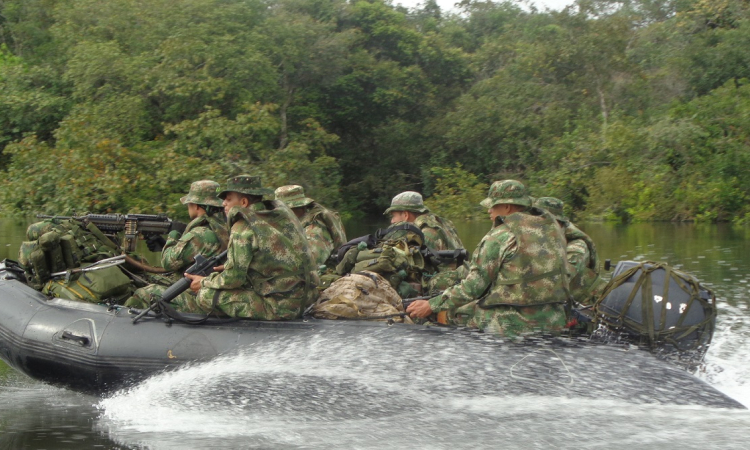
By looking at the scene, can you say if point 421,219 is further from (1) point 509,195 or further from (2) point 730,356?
(2) point 730,356

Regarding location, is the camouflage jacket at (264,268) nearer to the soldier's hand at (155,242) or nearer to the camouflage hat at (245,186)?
the camouflage hat at (245,186)

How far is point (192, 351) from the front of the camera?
6.00 m

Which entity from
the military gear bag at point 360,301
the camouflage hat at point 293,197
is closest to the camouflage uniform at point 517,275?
the military gear bag at point 360,301

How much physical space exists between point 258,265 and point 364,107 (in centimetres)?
2479

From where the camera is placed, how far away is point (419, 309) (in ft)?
19.5

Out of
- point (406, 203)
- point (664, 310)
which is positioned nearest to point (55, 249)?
point (406, 203)

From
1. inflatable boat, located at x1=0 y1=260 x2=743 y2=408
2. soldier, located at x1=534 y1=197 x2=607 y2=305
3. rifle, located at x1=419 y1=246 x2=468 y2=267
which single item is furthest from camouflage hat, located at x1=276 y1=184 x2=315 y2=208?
inflatable boat, located at x1=0 y1=260 x2=743 y2=408

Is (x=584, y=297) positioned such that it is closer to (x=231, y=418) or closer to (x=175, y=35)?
(x=231, y=418)

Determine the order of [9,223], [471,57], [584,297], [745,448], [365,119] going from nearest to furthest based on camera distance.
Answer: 1. [745,448]
2. [584,297]
3. [9,223]
4. [365,119]
5. [471,57]

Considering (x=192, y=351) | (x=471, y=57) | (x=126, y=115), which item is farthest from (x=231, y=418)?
(x=471, y=57)

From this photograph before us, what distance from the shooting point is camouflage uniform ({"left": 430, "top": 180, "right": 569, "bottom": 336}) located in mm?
5605

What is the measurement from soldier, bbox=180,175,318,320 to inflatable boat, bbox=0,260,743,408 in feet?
0.45

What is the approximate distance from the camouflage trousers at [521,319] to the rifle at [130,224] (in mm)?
3092

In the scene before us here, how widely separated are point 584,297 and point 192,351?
120 inches
